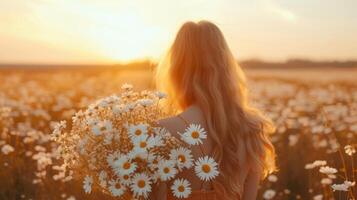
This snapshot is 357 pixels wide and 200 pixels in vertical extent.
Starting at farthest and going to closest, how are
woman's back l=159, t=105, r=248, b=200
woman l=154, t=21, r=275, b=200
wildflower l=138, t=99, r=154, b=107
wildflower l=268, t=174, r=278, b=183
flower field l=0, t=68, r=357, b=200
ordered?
1. wildflower l=268, t=174, r=278, b=183
2. flower field l=0, t=68, r=357, b=200
3. woman l=154, t=21, r=275, b=200
4. woman's back l=159, t=105, r=248, b=200
5. wildflower l=138, t=99, r=154, b=107

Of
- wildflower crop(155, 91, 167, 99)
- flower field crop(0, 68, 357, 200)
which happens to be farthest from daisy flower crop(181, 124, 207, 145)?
flower field crop(0, 68, 357, 200)

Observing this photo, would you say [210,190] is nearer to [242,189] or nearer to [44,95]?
[242,189]

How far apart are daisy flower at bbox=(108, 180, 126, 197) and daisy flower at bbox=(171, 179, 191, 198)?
279 millimetres

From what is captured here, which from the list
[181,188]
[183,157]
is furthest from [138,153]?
[181,188]

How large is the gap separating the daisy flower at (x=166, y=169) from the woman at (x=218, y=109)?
360 millimetres

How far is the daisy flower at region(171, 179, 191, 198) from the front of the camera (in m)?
3.67

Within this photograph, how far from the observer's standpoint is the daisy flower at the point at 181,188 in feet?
12.0

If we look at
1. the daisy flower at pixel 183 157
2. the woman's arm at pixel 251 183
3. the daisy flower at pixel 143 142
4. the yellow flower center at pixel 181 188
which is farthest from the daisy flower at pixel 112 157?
the woman's arm at pixel 251 183

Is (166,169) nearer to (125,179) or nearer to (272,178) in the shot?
(125,179)

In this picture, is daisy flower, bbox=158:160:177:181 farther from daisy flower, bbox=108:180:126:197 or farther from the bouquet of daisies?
daisy flower, bbox=108:180:126:197

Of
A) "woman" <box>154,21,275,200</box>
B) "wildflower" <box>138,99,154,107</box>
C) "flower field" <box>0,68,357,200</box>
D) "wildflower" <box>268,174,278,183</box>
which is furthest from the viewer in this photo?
"wildflower" <box>268,174,278,183</box>

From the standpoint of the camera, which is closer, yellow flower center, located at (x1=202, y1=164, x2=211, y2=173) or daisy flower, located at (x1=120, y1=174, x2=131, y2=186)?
daisy flower, located at (x1=120, y1=174, x2=131, y2=186)

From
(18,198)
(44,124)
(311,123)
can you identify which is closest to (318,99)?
(311,123)

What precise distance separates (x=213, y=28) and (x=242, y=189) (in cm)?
93
